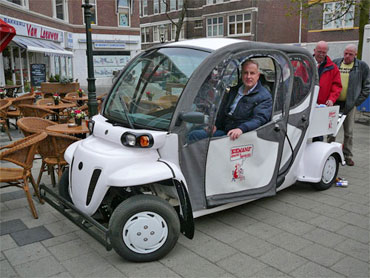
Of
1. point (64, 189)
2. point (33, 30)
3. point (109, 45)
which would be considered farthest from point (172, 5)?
point (64, 189)

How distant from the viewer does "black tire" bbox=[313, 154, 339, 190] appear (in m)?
5.02

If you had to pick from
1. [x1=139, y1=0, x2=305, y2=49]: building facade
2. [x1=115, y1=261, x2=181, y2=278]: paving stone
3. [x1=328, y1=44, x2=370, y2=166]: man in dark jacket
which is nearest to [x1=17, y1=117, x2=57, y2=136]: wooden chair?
[x1=115, y1=261, x2=181, y2=278]: paving stone

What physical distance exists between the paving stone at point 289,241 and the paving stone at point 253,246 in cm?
10

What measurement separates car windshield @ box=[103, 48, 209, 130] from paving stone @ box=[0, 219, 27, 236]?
1.46 meters

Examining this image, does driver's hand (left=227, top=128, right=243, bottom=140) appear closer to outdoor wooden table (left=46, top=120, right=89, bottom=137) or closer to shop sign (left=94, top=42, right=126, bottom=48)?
outdoor wooden table (left=46, top=120, right=89, bottom=137)

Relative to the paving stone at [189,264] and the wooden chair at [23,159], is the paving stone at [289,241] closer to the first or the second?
the paving stone at [189,264]

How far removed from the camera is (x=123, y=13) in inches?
1379

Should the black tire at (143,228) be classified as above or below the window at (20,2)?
below

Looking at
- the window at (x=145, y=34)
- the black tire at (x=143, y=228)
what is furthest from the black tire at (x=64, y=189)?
the window at (x=145, y=34)

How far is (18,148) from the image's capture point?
389 centimetres

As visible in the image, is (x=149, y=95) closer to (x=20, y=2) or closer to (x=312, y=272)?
(x=312, y=272)

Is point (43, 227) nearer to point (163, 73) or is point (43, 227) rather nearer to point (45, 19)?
point (163, 73)

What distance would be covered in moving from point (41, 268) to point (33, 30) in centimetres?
2111

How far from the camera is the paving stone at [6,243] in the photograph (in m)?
3.49
